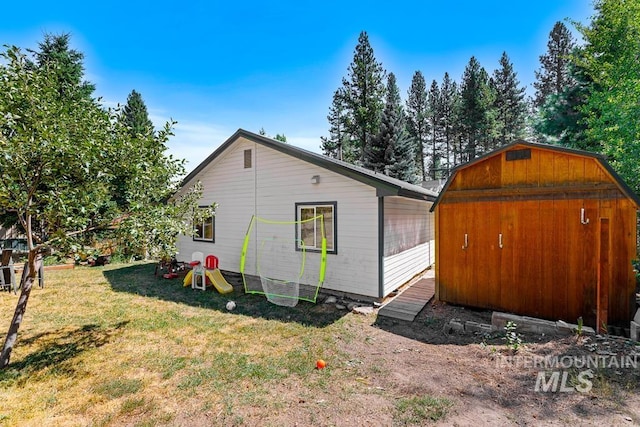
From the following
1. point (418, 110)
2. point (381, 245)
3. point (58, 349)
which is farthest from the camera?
point (418, 110)

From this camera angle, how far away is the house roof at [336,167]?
6215 millimetres

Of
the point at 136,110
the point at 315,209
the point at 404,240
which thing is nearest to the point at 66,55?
the point at 136,110

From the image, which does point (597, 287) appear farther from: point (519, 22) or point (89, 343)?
point (519, 22)

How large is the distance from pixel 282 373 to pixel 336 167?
4.40 m

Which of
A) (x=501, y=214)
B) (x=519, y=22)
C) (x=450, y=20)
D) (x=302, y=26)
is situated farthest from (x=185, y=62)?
(x=519, y=22)

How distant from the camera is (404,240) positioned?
7910mm

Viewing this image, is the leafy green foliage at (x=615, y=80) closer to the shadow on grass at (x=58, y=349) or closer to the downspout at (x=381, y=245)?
the downspout at (x=381, y=245)

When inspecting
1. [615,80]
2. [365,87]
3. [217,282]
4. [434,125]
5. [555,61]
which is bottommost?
[217,282]

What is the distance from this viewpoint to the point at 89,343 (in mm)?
4730

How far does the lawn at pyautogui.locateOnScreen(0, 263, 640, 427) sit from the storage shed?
787mm

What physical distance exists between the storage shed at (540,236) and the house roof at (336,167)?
110cm

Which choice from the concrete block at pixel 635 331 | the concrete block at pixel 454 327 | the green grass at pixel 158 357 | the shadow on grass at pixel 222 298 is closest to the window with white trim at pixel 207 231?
the shadow on grass at pixel 222 298

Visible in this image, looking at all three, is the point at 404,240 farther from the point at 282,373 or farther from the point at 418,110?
the point at 418,110

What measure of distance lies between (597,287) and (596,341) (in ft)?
3.26
